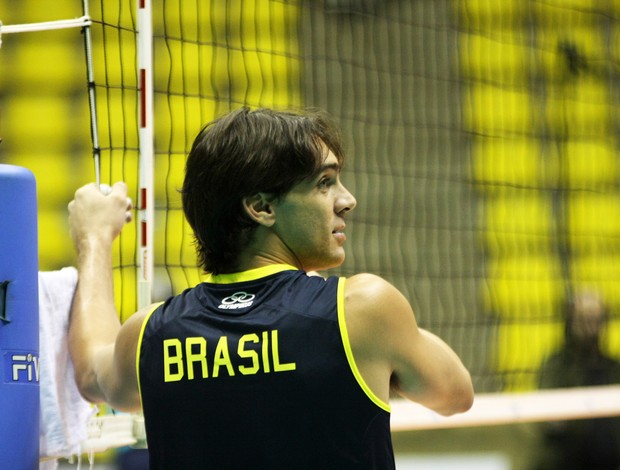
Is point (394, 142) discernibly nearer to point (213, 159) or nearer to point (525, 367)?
point (525, 367)

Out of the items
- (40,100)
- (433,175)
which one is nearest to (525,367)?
(433,175)

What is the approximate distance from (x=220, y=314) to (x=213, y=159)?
0.27m

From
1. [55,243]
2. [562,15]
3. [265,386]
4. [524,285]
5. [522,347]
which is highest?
[562,15]

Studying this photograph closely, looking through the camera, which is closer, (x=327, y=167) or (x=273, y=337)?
(x=273, y=337)

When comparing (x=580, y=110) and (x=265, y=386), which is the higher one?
(x=580, y=110)

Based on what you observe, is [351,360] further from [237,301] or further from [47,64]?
[47,64]

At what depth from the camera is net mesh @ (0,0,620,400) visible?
6.21 m

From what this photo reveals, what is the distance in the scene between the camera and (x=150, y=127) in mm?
2617

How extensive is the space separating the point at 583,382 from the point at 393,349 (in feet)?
12.2

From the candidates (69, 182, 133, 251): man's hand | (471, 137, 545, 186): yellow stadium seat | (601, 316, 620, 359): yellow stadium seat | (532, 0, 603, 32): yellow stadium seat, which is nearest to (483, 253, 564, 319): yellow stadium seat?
(601, 316, 620, 359): yellow stadium seat

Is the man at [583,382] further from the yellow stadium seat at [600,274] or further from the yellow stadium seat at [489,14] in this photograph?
the yellow stadium seat at [489,14]

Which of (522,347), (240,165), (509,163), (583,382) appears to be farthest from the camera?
(509,163)

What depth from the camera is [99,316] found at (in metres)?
2.22

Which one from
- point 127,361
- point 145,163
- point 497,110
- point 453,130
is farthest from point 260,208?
point 497,110
